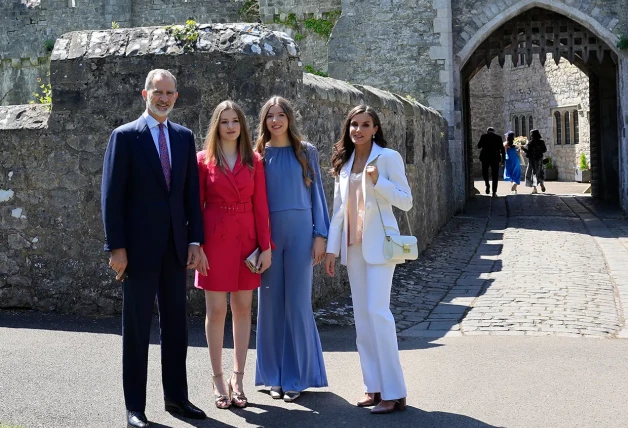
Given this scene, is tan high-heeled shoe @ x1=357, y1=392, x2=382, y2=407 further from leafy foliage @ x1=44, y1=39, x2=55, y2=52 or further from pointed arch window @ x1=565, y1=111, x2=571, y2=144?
pointed arch window @ x1=565, y1=111, x2=571, y2=144

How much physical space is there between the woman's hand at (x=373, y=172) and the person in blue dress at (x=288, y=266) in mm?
391

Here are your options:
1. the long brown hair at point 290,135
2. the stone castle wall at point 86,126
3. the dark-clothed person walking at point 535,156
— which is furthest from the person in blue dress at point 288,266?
the dark-clothed person walking at point 535,156

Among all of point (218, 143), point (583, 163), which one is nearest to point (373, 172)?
point (218, 143)

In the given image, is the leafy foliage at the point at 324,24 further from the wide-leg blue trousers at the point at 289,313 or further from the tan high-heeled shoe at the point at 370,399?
the tan high-heeled shoe at the point at 370,399

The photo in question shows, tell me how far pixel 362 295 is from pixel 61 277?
10.1ft

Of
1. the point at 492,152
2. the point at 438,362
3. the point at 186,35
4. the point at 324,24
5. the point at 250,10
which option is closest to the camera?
the point at 438,362

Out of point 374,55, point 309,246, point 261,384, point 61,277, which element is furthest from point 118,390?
point 374,55

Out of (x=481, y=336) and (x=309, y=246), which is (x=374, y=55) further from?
(x=309, y=246)

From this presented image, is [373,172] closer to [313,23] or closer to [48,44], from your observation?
[313,23]

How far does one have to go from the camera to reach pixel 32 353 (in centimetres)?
574

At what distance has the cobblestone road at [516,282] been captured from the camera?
23.2ft

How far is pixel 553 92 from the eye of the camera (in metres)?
33.9

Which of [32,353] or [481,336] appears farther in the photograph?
[481,336]

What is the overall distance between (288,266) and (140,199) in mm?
965
